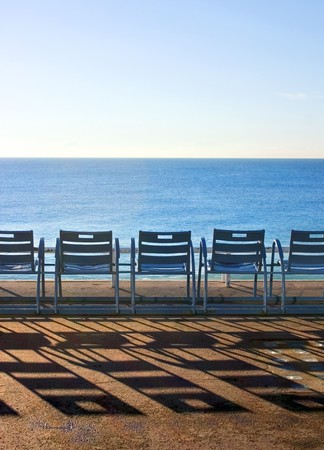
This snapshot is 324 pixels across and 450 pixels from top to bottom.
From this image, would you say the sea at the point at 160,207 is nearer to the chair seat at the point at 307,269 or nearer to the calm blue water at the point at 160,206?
the calm blue water at the point at 160,206

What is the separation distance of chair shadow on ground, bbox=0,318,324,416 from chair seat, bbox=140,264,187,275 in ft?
1.85

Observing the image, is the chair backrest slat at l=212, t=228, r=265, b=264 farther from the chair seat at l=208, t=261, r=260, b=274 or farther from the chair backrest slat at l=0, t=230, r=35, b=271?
the chair backrest slat at l=0, t=230, r=35, b=271

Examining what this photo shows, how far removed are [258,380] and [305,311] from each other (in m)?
2.25

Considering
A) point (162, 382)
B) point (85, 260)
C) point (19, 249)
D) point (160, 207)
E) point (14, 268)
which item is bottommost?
point (160, 207)

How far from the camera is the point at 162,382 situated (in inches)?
215

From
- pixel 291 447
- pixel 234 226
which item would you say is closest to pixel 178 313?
pixel 291 447

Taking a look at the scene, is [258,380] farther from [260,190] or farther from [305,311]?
[260,190]

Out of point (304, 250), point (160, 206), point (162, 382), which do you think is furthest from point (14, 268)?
point (160, 206)

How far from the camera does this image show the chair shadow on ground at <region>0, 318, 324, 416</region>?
16.5ft

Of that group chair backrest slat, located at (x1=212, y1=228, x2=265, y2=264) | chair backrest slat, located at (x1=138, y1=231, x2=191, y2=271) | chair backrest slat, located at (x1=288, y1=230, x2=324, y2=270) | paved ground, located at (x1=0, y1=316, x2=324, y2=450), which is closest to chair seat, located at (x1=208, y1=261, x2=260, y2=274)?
chair backrest slat, located at (x1=212, y1=228, x2=265, y2=264)

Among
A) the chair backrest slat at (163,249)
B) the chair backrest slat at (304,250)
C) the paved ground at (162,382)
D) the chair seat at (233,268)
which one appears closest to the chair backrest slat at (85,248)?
the chair backrest slat at (163,249)

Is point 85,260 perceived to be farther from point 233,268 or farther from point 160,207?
point 160,207

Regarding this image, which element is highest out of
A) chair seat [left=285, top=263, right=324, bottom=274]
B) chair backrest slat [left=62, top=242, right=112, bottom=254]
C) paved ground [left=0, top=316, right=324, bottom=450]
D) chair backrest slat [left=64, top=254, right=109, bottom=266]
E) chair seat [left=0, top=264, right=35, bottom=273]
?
chair backrest slat [left=62, top=242, right=112, bottom=254]

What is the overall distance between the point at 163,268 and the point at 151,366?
1927mm
